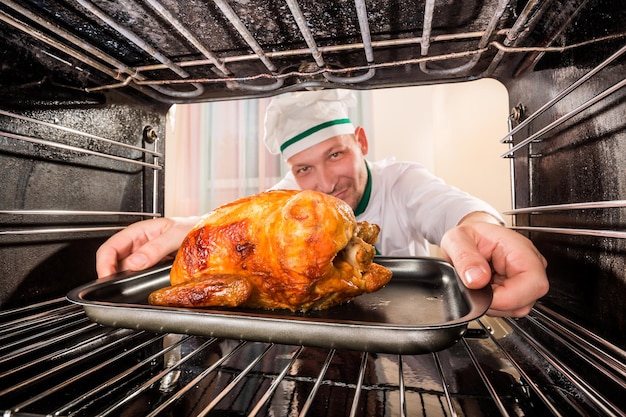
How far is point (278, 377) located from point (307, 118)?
1.61 meters

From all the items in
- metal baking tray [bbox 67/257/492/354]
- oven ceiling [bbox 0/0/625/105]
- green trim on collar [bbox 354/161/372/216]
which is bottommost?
metal baking tray [bbox 67/257/492/354]

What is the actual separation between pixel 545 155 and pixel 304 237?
0.58 meters

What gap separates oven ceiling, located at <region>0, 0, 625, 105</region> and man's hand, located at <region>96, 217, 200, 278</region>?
1.14 feet

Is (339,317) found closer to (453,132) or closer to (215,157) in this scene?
(453,132)

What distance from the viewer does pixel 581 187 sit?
69 cm

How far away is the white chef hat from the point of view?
1.99 meters

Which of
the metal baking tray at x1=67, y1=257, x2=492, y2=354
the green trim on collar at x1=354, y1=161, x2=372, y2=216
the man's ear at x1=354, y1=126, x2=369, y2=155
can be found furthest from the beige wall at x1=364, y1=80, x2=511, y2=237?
the metal baking tray at x1=67, y1=257, x2=492, y2=354

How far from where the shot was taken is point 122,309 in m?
0.58

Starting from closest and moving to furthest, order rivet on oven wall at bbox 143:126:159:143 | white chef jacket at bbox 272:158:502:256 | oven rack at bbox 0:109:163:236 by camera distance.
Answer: oven rack at bbox 0:109:163:236
rivet on oven wall at bbox 143:126:159:143
white chef jacket at bbox 272:158:502:256

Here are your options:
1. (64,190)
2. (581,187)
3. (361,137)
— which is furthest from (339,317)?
(361,137)

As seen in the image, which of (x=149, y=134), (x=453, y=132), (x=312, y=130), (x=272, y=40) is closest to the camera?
(x=272, y=40)

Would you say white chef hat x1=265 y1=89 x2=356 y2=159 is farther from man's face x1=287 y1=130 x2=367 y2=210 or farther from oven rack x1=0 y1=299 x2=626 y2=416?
oven rack x1=0 y1=299 x2=626 y2=416

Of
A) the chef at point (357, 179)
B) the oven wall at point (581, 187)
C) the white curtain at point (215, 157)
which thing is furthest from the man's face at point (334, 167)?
the white curtain at point (215, 157)

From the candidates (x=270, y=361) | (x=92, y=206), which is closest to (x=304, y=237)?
(x=270, y=361)
